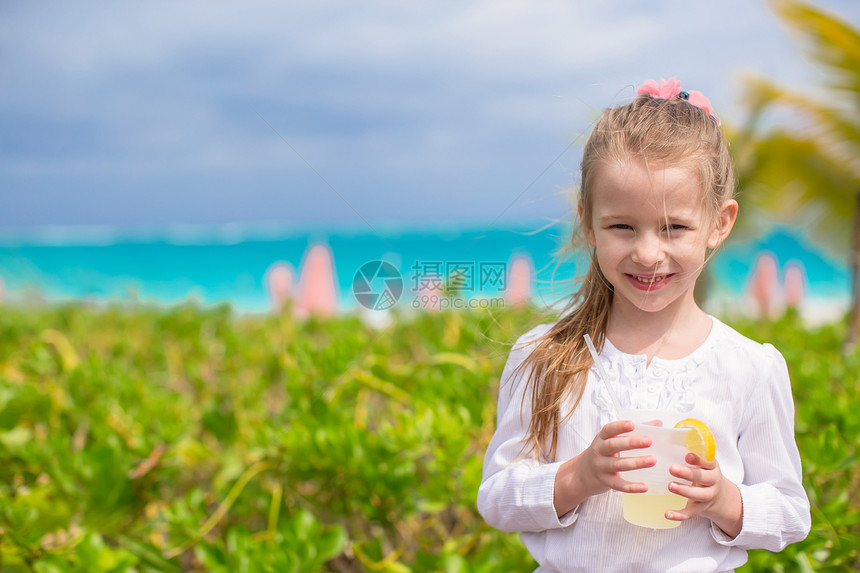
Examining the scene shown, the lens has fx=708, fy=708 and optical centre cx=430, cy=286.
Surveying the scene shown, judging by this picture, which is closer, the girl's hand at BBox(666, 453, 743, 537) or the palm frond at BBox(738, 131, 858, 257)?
the girl's hand at BBox(666, 453, 743, 537)

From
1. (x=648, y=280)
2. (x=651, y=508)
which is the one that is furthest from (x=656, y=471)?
(x=648, y=280)

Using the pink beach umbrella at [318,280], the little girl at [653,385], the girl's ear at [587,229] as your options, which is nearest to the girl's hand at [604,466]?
the little girl at [653,385]

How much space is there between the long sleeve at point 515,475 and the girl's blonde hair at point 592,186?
2cm

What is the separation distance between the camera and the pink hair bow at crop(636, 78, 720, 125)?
1.23 metres

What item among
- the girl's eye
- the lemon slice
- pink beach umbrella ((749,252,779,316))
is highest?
the girl's eye

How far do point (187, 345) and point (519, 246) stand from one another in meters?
2.54

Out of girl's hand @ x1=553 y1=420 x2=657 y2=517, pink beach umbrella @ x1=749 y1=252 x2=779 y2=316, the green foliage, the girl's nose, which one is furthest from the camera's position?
pink beach umbrella @ x1=749 y1=252 x2=779 y2=316

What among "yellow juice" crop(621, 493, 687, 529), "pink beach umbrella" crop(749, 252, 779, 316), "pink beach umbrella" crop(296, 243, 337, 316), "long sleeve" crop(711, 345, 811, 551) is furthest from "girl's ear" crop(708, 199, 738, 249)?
"pink beach umbrella" crop(749, 252, 779, 316)

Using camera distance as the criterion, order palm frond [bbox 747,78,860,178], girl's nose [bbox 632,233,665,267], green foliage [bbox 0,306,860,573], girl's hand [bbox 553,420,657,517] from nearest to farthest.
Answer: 1. girl's hand [bbox 553,420,657,517]
2. girl's nose [bbox 632,233,665,267]
3. green foliage [bbox 0,306,860,573]
4. palm frond [bbox 747,78,860,178]

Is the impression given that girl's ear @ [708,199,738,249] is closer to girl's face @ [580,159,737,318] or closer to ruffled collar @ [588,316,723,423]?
girl's face @ [580,159,737,318]

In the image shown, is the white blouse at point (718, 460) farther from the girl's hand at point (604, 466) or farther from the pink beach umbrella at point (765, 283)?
the pink beach umbrella at point (765, 283)

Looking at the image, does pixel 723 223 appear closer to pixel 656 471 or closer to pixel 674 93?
pixel 674 93

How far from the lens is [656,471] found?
104cm

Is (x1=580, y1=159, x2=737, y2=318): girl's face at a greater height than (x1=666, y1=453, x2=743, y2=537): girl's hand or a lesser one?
greater
